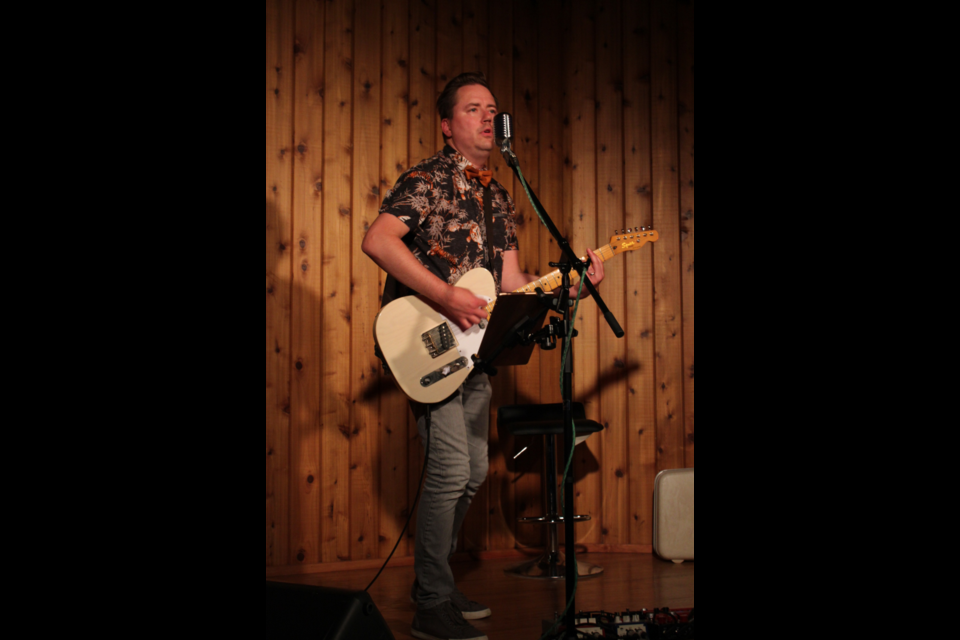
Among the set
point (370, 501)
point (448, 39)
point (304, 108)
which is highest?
point (448, 39)

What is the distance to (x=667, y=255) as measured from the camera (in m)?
3.45

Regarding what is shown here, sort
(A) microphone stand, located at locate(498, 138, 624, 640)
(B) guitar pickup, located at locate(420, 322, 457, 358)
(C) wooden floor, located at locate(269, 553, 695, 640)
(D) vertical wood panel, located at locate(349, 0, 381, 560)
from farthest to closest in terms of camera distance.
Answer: (D) vertical wood panel, located at locate(349, 0, 381, 560) < (C) wooden floor, located at locate(269, 553, 695, 640) < (B) guitar pickup, located at locate(420, 322, 457, 358) < (A) microphone stand, located at locate(498, 138, 624, 640)

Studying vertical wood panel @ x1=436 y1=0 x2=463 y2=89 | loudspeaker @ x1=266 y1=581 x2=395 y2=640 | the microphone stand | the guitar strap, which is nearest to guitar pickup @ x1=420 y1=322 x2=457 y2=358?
the guitar strap

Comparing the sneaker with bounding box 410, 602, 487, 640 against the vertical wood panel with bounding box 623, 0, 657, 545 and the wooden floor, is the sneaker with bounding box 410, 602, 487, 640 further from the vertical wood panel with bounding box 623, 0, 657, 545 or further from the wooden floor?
the vertical wood panel with bounding box 623, 0, 657, 545

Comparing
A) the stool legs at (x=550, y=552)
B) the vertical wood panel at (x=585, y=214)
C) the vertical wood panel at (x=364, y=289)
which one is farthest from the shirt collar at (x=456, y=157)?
the stool legs at (x=550, y=552)

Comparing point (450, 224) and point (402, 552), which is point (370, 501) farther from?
point (450, 224)

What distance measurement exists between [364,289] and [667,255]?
149 centimetres

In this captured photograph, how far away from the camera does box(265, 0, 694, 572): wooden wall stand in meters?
3.12

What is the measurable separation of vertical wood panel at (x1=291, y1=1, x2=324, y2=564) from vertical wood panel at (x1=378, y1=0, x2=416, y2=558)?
30 centimetres

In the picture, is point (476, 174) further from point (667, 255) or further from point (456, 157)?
point (667, 255)

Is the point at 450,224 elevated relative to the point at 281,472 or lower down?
elevated

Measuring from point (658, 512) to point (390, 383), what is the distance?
1.40 m
